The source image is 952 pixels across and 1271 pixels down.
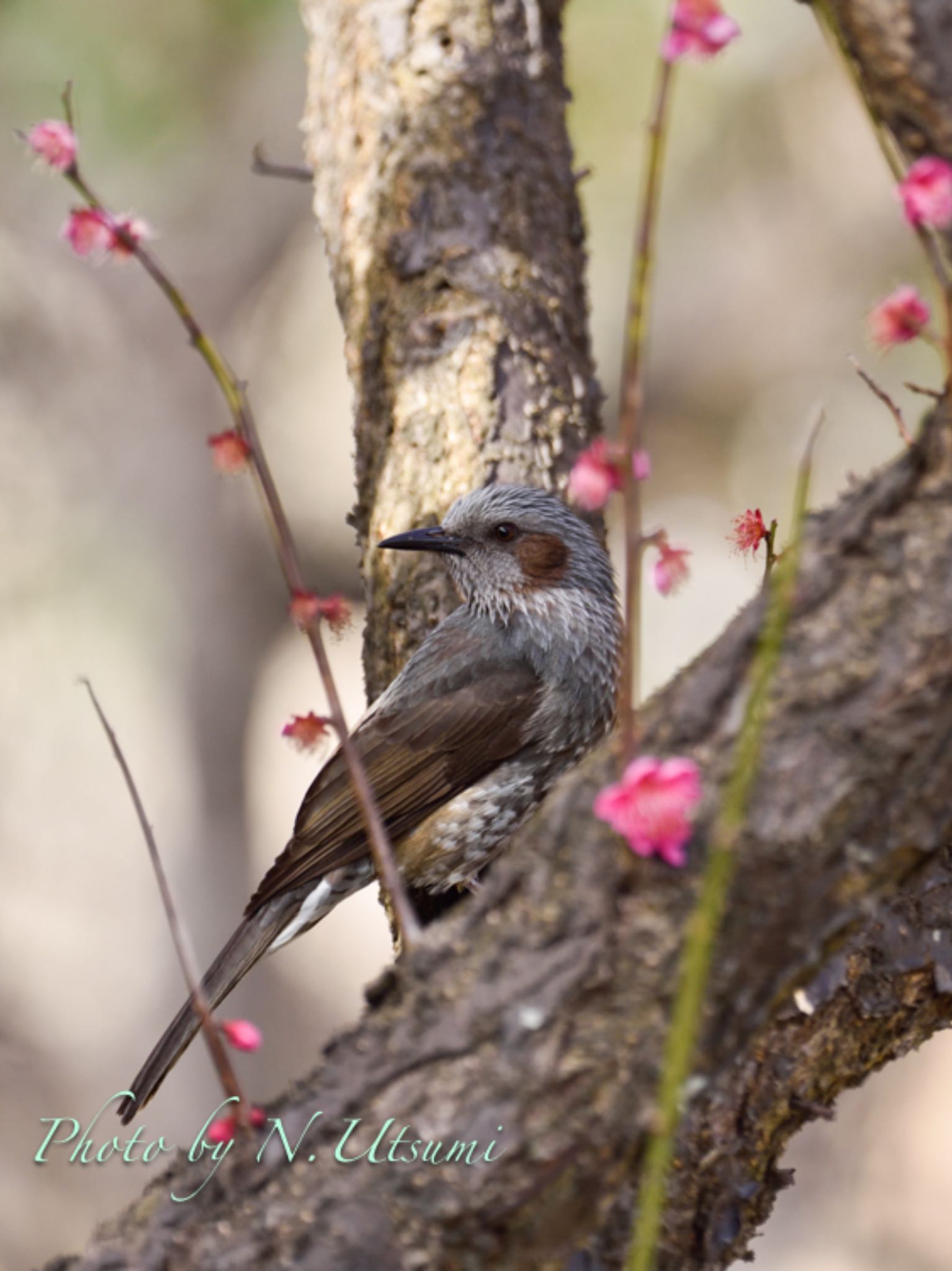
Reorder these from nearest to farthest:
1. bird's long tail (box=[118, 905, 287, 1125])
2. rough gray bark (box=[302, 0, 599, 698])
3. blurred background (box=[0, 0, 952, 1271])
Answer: bird's long tail (box=[118, 905, 287, 1125]) < rough gray bark (box=[302, 0, 599, 698]) < blurred background (box=[0, 0, 952, 1271])

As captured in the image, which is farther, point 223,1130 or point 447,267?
point 447,267

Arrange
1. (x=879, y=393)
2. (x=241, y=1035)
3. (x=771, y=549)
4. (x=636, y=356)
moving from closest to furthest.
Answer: (x=636, y=356) → (x=241, y=1035) → (x=879, y=393) → (x=771, y=549)

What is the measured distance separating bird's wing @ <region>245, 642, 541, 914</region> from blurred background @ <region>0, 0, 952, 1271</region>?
12.6ft

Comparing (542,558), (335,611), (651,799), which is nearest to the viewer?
(651,799)

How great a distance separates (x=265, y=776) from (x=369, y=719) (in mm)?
4502

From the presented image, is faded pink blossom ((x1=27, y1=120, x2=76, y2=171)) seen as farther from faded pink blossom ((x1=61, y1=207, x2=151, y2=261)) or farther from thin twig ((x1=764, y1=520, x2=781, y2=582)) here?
thin twig ((x1=764, y1=520, x2=781, y2=582))

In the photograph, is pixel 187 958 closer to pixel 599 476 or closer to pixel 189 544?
pixel 599 476

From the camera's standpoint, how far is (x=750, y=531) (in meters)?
2.62

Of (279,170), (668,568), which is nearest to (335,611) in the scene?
(668,568)

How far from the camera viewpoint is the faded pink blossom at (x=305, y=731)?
2070mm

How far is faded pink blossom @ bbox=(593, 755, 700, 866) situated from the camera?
1.61 m

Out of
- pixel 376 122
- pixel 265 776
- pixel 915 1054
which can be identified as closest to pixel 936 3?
pixel 376 122

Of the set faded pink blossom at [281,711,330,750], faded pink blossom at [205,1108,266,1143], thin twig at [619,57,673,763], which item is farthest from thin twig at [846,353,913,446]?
faded pink blossom at [205,1108,266,1143]

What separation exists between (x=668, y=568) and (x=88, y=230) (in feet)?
3.26
